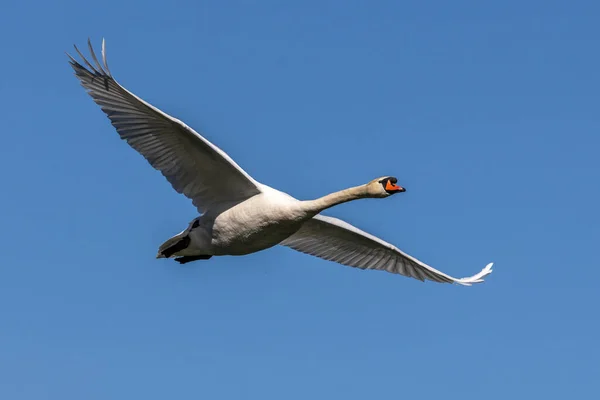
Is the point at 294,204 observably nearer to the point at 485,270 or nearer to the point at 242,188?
the point at 242,188

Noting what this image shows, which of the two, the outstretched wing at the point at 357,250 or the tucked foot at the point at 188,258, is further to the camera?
the outstretched wing at the point at 357,250

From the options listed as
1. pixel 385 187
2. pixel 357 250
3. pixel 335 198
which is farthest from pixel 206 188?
pixel 357 250

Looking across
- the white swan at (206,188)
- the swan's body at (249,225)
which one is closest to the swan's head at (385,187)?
the white swan at (206,188)

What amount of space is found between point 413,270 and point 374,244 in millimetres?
1136

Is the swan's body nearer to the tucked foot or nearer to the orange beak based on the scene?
the tucked foot

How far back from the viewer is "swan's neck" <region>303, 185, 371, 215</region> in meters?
18.7

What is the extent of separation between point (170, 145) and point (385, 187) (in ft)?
12.4

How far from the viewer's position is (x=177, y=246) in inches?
803

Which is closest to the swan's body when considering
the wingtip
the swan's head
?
the swan's head

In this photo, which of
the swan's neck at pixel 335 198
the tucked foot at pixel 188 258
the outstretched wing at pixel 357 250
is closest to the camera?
the swan's neck at pixel 335 198

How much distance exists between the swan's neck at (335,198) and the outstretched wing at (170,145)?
117 cm

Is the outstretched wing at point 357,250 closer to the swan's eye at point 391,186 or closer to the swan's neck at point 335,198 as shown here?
the swan's neck at point 335,198

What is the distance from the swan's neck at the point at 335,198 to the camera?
18703 millimetres

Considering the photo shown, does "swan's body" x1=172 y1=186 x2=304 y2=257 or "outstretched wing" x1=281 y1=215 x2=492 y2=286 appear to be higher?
"outstretched wing" x1=281 y1=215 x2=492 y2=286
